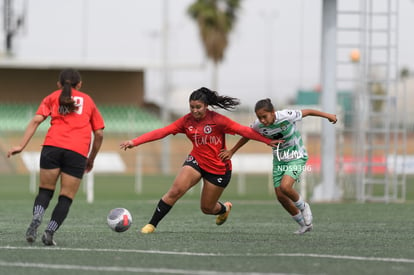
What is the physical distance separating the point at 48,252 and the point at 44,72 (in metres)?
47.9

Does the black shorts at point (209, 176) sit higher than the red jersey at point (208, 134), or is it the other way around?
the red jersey at point (208, 134)

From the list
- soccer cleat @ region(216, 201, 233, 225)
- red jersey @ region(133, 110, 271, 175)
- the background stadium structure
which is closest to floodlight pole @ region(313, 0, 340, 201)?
the background stadium structure

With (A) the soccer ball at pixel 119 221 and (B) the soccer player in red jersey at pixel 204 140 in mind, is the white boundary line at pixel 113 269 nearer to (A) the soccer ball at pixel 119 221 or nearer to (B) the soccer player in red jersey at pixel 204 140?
(A) the soccer ball at pixel 119 221

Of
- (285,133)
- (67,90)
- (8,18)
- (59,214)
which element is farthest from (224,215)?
(8,18)

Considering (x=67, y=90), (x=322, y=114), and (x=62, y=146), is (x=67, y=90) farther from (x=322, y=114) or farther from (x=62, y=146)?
(x=322, y=114)

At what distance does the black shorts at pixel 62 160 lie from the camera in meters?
9.75

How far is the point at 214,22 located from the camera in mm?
62969

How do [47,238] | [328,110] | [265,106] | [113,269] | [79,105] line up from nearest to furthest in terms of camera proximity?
1. [113,269]
2. [47,238]
3. [79,105]
4. [265,106]
5. [328,110]

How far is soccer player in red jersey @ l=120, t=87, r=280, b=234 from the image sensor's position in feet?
36.9

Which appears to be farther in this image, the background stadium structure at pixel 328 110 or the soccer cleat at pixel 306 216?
the background stadium structure at pixel 328 110

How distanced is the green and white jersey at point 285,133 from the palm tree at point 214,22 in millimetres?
50337

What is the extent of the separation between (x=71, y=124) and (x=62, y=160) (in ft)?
1.31

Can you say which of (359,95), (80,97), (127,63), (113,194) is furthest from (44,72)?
(80,97)

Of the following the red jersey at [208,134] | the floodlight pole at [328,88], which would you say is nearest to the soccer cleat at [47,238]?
the red jersey at [208,134]
